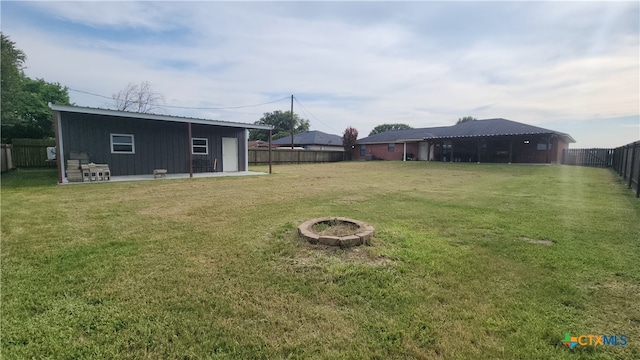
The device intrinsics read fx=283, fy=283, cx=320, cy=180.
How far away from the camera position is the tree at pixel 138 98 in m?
28.3

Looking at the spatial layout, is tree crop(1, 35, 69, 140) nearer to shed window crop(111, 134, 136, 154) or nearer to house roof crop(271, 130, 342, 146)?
shed window crop(111, 134, 136, 154)

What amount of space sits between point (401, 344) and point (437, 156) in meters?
28.0

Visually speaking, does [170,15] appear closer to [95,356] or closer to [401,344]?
[95,356]

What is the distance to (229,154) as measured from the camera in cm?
1511

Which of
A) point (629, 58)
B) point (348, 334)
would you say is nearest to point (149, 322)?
point (348, 334)

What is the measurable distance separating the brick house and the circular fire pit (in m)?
22.3

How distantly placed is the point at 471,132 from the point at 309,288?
88.4 feet

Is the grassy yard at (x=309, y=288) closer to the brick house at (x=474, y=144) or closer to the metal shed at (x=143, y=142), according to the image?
the metal shed at (x=143, y=142)

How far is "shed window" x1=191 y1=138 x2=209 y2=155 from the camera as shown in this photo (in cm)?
1389

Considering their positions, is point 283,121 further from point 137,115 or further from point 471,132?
point 137,115

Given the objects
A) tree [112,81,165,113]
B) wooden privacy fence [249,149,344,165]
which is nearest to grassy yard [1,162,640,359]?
wooden privacy fence [249,149,344,165]

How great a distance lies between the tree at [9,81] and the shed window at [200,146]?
13.1 meters

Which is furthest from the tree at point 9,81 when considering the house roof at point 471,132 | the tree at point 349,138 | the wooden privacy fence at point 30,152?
the house roof at point 471,132

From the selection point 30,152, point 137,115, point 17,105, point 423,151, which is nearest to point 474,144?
point 423,151
